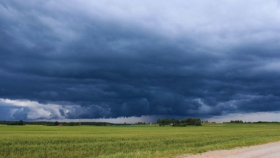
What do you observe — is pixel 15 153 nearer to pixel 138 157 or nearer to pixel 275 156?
pixel 138 157

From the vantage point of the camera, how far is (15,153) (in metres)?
29.7

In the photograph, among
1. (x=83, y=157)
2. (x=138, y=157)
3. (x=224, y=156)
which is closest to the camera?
(x=138, y=157)

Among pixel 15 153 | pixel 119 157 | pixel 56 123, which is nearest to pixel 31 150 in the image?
pixel 15 153

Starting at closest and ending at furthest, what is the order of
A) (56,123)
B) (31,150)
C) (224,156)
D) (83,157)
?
(224,156), (83,157), (31,150), (56,123)

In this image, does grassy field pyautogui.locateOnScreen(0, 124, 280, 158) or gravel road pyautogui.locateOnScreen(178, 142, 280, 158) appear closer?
gravel road pyautogui.locateOnScreen(178, 142, 280, 158)

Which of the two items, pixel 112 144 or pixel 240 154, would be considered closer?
pixel 240 154

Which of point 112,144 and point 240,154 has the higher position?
point 240,154

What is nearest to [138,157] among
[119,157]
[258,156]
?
[119,157]

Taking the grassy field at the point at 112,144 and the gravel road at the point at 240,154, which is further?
the grassy field at the point at 112,144

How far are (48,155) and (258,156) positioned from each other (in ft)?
63.4

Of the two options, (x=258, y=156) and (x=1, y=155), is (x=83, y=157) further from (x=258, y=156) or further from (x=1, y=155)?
(x=258, y=156)

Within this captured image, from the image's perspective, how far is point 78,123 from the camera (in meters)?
189

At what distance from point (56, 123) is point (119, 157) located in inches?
6747

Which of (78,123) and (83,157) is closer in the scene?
(83,157)
